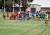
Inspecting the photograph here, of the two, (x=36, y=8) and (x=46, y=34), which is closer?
(x=46, y=34)

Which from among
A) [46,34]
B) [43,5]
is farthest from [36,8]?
[46,34]

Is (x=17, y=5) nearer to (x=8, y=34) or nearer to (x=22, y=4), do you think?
(x=22, y=4)

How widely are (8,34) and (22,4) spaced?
60.0 meters

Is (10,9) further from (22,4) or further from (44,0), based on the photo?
→ (44,0)

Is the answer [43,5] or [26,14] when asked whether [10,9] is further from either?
[26,14]

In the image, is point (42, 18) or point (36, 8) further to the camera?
point (36, 8)

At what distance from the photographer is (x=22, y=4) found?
239ft

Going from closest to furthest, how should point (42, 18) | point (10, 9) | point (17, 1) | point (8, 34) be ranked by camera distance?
point (8, 34)
point (42, 18)
point (17, 1)
point (10, 9)

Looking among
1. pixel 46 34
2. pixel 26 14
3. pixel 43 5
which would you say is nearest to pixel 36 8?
pixel 43 5

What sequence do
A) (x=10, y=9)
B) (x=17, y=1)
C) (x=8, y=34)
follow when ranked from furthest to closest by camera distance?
(x=10, y=9), (x=17, y=1), (x=8, y=34)

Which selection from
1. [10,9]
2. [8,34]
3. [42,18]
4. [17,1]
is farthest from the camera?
[10,9]

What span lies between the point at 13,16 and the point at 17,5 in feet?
164

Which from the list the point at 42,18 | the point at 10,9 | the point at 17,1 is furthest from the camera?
the point at 10,9

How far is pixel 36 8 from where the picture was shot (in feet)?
245
